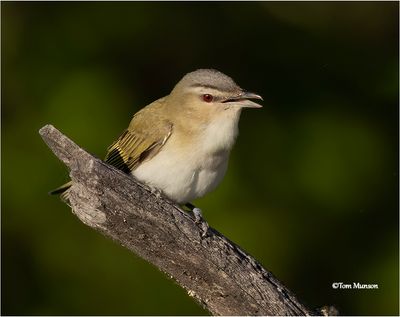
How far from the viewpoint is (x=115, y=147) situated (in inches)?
239

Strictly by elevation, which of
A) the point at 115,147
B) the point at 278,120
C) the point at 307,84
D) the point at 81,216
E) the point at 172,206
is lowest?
the point at 81,216

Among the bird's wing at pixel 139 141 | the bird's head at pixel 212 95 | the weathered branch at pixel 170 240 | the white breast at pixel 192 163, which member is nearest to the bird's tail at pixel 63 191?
the bird's wing at pixel 139 141

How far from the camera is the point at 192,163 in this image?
5.41 metres

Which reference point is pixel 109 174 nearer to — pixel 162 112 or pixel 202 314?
pixel 162 112

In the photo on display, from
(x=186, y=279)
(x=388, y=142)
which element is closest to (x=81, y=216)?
(x=186, y=279)

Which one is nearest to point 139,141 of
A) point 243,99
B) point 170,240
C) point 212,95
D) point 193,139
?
point 193,139

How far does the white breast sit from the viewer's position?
17.7 feet

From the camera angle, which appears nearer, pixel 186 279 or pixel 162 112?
pixel 186 279

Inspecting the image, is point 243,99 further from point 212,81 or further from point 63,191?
point 63,191

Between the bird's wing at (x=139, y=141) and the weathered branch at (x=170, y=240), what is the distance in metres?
0.86

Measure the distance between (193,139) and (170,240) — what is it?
0.93m

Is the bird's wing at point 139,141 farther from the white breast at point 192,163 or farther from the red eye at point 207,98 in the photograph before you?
the red eye at point 207,98

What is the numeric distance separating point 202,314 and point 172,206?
6.16ft

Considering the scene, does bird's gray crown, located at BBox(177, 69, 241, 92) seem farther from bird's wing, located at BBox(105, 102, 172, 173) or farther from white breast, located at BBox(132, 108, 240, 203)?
bird's wing, located at BBox(105, 102, 172, 173)
